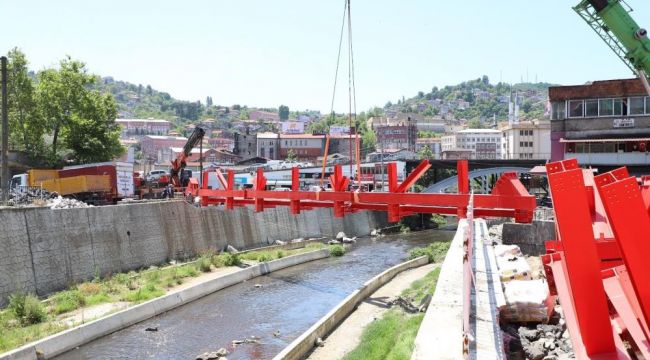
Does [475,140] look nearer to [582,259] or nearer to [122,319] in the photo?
[122,319]

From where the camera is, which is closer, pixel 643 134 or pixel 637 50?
pixel 637 50

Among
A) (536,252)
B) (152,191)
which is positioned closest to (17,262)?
(152,191)

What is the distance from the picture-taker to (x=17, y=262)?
20.5 meters

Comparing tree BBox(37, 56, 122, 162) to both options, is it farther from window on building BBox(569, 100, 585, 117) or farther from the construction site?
window on building BBox(569, 100, 585, 117)

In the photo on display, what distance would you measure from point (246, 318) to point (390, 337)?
25.1 ft

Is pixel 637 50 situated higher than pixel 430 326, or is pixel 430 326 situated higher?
pixel 637 50

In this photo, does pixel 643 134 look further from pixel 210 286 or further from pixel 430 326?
pixel 430 326

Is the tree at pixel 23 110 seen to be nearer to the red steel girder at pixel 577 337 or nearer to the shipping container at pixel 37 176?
the shipping container at pixel 37 176

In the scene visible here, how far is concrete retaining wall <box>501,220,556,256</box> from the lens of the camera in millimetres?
26291

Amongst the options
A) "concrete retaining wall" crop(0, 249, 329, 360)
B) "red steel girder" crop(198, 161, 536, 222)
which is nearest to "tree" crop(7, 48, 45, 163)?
"concrete retaining wall" crop(0, 249, 329, 360)

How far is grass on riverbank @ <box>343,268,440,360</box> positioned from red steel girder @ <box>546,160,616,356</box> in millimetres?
6122

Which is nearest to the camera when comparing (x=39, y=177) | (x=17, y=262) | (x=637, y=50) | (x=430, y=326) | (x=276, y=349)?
(x=430, y=326)

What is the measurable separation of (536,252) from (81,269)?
21.4m

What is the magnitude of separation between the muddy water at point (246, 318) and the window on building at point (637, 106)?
2317cm
